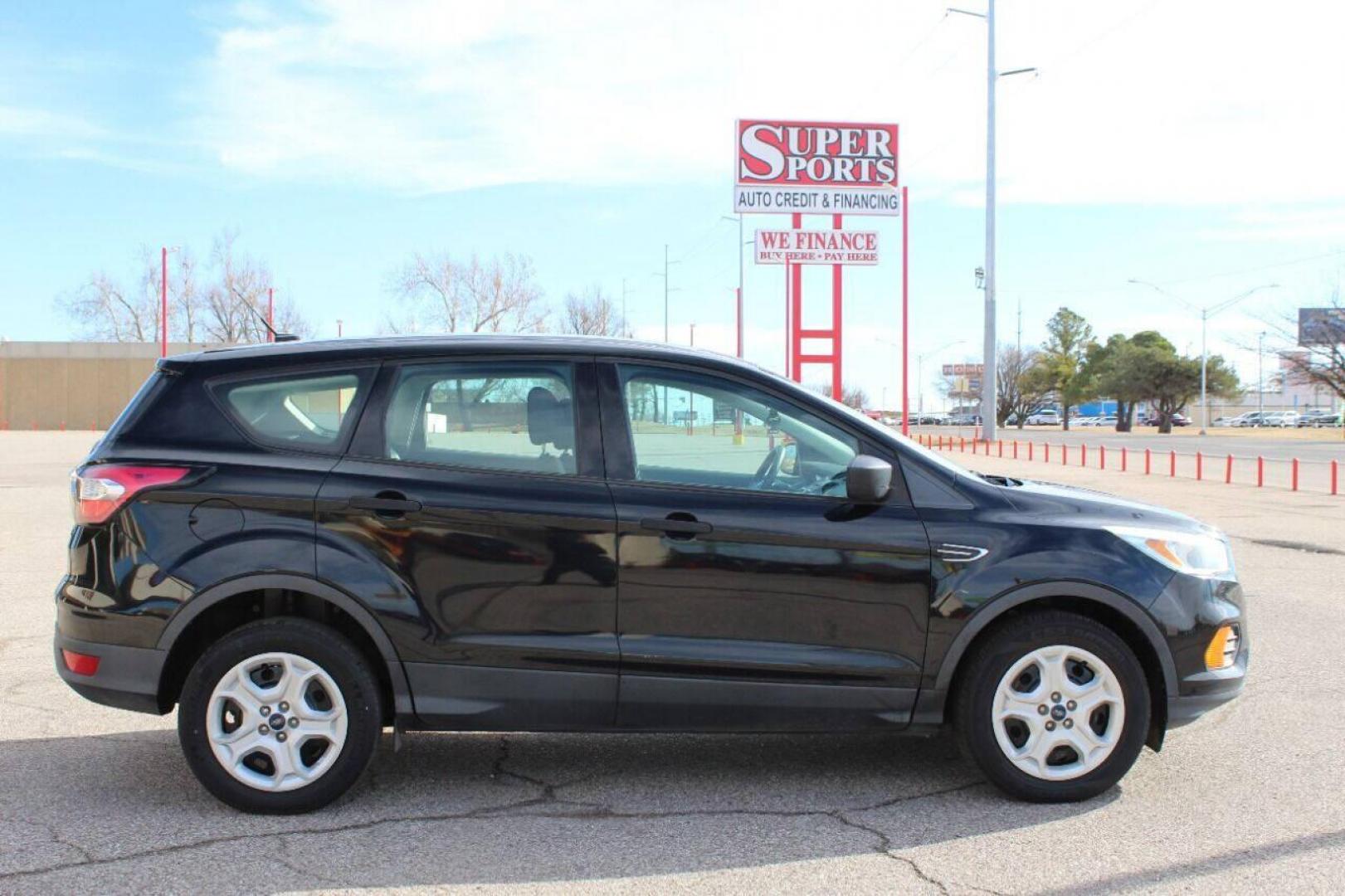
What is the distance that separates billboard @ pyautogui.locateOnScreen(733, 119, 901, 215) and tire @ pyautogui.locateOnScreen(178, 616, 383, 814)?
31153mm

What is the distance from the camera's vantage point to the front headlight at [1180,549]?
15.0 ft

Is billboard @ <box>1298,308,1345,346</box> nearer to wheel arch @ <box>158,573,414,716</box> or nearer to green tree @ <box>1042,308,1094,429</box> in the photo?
green tree @ <box>1042,308,1094,429</box>

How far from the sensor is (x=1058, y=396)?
11438cm

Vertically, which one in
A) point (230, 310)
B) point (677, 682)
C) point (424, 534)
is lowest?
point (677, 682)

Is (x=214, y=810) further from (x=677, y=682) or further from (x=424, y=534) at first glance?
(x=677, y=682)

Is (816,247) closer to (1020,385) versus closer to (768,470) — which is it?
(768,470)

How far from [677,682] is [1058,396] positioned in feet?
381

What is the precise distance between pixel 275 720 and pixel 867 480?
2313 mm

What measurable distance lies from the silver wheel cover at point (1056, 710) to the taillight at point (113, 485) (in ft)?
10.4

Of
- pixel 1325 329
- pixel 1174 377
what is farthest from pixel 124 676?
pixel 1174 377

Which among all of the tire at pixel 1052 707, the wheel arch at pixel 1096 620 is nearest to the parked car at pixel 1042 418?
the wheel arch at pixel 1096 620

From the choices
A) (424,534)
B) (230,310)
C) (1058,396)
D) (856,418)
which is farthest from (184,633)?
(1058,396)

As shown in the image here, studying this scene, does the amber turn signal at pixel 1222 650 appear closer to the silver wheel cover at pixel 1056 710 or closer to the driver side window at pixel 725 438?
the silver wheel cover at pixel 1056 710


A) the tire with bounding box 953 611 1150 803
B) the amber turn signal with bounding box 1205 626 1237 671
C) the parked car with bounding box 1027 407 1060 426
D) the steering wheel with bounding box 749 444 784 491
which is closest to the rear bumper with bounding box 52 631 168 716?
the steering wheel with bounding box 749 444 784 491
